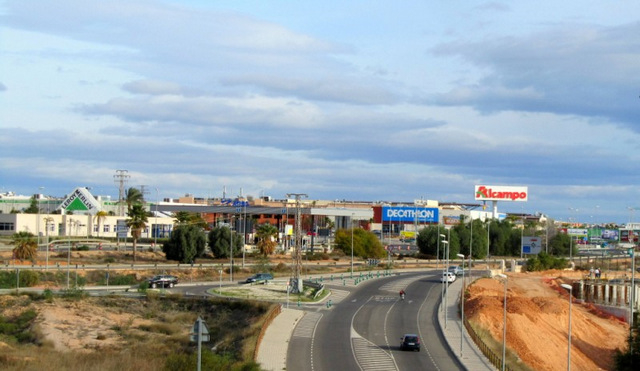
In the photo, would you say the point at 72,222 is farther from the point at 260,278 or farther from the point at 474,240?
the point at 474,240

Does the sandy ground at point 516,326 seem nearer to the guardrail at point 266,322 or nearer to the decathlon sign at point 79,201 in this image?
the guardrail at point 266,322

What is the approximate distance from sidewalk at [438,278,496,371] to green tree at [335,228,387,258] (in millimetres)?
53080

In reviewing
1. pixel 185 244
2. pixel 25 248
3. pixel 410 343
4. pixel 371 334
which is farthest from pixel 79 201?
pixel 410 343

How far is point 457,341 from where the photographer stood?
2295 inches

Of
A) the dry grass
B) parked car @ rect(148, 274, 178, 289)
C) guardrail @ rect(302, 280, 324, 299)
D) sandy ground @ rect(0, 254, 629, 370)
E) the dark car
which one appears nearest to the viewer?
the dry grass

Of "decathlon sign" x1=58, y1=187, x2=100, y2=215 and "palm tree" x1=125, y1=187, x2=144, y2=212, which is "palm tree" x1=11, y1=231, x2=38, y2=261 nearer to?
"decathlon sign" x1=58, y1=187, x2=100, y2=215

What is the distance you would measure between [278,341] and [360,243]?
82531mm

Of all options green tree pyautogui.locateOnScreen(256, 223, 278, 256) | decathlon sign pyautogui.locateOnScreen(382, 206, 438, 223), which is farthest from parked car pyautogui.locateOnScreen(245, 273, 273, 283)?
decathlon sign pyautogui.locateOnScreen(382, 206, 438, 223)

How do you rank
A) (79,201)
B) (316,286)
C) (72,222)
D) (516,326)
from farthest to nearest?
(72,222)
(79,201)
(316,286)
(516,326)

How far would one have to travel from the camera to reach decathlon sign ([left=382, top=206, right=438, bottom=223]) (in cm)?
19112

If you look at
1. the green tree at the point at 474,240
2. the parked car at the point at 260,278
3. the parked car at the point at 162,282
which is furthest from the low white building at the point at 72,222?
the green tree at the point at 474,240

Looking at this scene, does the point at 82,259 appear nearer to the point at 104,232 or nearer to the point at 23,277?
the point at 23,277

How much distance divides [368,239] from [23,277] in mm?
66058

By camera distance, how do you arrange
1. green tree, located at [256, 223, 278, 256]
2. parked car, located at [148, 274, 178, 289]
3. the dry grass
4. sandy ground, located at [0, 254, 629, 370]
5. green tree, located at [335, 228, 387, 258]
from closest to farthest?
the dry grass
sandy ground, located at [0, 254, 629, 370]
parked car, located at [148, 274, 178, 289]
green tree, located at [256, 223, 278, 256]
green tree, located at [335, 228, 387, 258]
